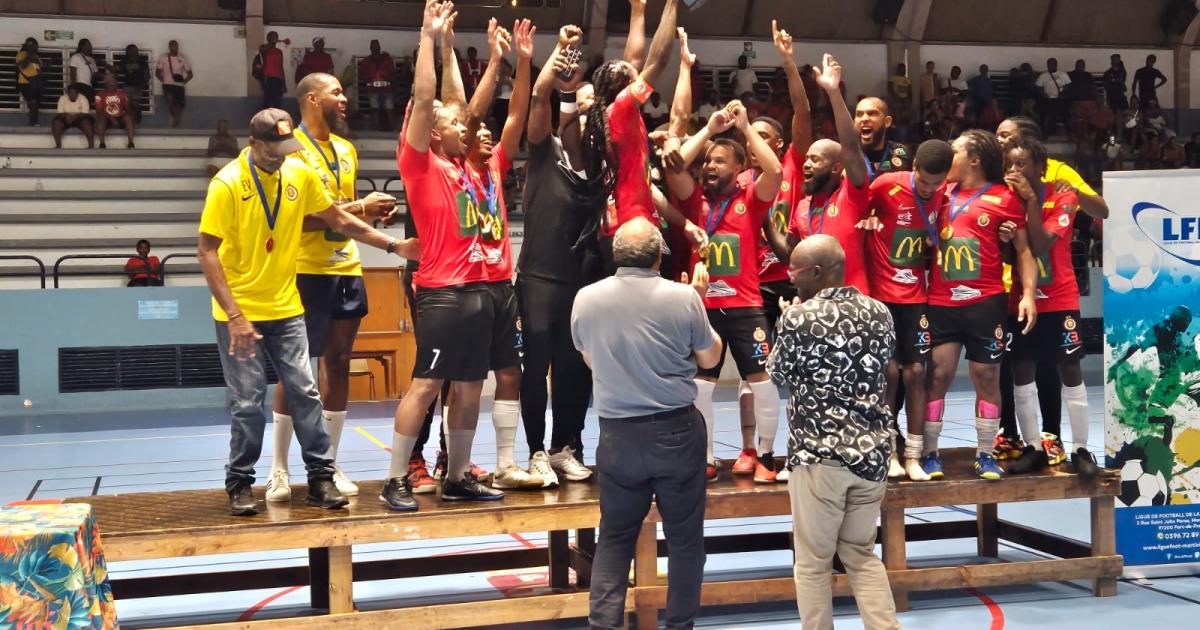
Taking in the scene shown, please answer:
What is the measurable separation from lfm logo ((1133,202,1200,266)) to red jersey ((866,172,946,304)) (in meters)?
1.28

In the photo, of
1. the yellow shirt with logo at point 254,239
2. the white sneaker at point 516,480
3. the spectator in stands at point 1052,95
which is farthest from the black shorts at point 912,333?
the spectator in stands at point 1052,95

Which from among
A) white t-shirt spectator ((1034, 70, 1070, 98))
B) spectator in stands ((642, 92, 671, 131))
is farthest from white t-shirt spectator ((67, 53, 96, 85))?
white t-shirt spectator ((1034, 70, 1070, 98))

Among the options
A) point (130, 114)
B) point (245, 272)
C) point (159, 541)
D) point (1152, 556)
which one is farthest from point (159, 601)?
point (130, 114)

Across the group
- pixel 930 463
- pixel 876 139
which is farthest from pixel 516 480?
pixel 876 139

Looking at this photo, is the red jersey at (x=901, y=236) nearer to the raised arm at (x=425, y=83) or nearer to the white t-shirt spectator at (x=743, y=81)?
the raised arm at (x=425, y=83)

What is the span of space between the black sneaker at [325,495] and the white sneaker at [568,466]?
116cm

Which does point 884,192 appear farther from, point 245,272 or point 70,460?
point 70,460

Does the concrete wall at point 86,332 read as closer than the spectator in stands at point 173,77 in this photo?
Yes

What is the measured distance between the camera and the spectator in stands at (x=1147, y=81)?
78.2 feet

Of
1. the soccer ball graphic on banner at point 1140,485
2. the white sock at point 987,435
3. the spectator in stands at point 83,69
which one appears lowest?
the soccer ball graphic on banner at point 1140,485

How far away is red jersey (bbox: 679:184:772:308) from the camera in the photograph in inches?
243

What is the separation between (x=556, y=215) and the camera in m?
6.03

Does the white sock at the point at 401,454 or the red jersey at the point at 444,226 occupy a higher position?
the red jersey at the point at 444,226

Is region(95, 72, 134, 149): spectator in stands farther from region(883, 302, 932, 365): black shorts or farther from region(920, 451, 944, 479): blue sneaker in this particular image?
region(920, 451, 944, 479): blue sneaker
